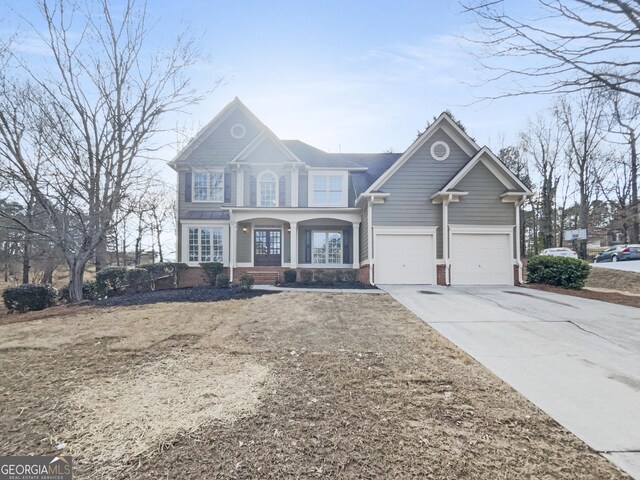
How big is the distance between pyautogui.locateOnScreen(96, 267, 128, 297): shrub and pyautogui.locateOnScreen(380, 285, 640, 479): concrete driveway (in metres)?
10.1

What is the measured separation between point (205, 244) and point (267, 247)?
3.03 m

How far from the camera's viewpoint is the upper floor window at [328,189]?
1566 centimetres

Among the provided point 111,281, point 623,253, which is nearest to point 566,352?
point 111,281

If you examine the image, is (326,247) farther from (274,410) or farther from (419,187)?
(274,410)

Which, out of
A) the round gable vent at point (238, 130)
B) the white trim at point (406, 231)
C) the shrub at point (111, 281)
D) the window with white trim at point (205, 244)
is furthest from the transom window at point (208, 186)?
the white trim at point (406, 231)

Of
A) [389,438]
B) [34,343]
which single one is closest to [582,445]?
[389,438]

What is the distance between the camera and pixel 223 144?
642 inches

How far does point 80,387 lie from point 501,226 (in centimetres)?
1351

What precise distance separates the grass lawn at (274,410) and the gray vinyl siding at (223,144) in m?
12.2

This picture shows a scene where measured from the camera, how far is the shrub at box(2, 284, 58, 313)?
30.9ft

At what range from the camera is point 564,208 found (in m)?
29.5

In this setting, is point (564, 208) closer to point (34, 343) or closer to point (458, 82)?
point (458, 82)

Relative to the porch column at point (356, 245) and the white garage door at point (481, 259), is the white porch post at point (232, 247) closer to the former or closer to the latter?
the porch column at point (356, 245)

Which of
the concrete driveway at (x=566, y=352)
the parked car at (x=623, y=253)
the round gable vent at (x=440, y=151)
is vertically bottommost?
the concrete driveway at (x=566, y=352)
